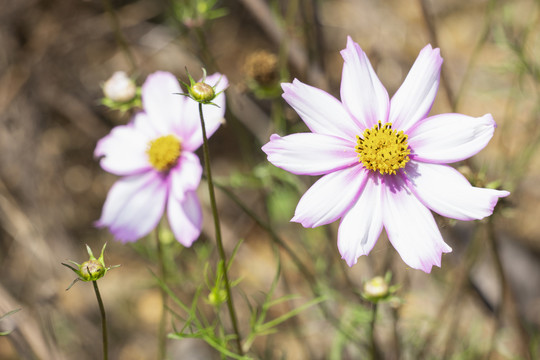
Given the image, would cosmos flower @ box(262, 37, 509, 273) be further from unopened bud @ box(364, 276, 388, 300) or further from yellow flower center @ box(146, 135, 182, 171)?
yellow flower center @ box(146, 135, 182, 171)

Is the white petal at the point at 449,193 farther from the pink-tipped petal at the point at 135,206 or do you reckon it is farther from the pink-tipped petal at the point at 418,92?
the pink-tipped petal at the point at 135,206

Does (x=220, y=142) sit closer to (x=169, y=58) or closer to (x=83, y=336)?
(x=169, y=58)

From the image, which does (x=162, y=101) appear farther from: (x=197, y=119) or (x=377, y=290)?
(x=377, y=290)

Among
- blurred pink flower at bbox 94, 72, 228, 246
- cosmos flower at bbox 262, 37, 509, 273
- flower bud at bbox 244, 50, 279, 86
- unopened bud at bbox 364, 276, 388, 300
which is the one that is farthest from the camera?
flower bud at bbox 244, 50, 279, 86

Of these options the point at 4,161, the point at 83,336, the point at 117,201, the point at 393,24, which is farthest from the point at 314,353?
the point at 393,24

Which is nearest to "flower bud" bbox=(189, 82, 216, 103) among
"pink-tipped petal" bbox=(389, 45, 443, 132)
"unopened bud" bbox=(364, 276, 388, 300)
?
"pink-tipped petal" bbox=(389, 45, 443, 132)

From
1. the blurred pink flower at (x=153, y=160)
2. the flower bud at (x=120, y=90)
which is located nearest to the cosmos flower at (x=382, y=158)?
the blurred pink flower at (x=153, y=160)

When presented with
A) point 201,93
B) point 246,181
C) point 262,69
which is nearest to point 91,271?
point 201,93
